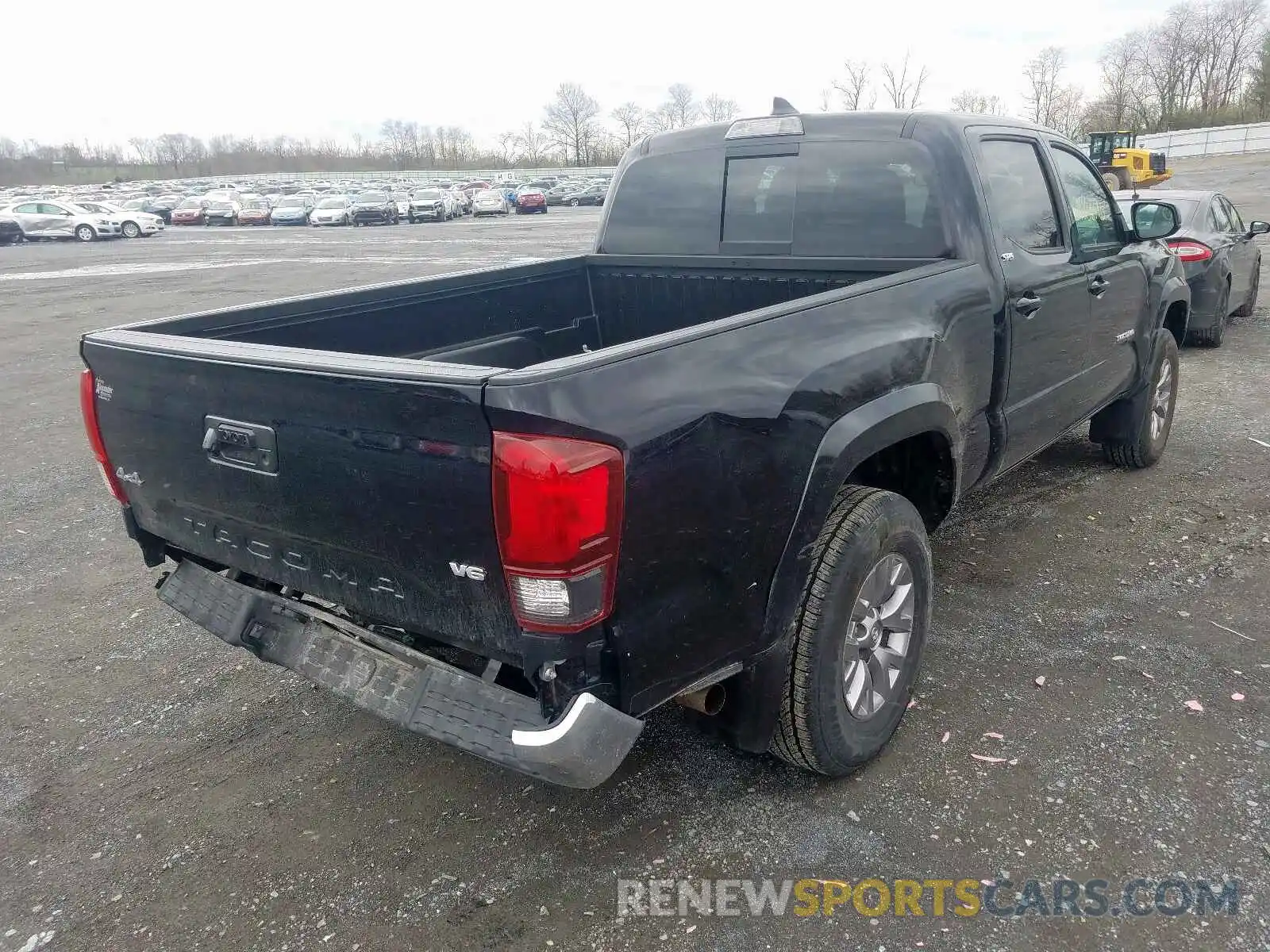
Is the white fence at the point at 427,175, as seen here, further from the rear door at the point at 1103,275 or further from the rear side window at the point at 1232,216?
the rear door at the point at 1103,275

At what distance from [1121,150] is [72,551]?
39221 mm

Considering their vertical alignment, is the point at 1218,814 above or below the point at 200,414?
below

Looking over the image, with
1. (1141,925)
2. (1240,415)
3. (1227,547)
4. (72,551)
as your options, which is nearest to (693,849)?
(1141,925)

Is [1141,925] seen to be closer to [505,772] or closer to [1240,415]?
[505,772]

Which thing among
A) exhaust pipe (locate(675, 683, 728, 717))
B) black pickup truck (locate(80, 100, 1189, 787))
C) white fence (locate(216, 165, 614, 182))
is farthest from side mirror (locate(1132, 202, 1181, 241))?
white fence (locate(216, 165, 614, 182))

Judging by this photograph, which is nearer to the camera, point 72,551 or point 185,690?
point 185,690

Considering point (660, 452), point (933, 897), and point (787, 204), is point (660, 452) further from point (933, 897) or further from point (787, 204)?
point (787, 204)

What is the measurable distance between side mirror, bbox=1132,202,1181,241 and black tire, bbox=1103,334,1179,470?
855 mm

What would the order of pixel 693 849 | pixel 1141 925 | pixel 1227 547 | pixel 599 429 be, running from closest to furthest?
pixel 599 429, pixel 1141 925, pixel 693 849, pixel 1227 547

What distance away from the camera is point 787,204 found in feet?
13.1

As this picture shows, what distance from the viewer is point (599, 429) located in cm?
204

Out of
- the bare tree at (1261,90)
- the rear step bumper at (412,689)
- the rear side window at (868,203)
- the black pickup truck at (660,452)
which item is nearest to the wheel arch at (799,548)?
the black pickup truck at (660,452)

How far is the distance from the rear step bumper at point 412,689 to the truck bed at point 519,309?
97 cm

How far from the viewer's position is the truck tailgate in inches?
83.0
